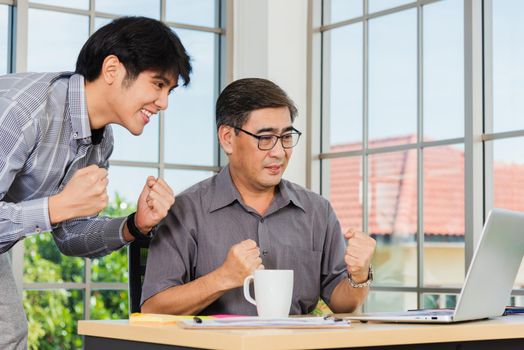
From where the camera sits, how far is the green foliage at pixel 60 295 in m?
3.87

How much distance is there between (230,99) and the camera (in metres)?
2.65

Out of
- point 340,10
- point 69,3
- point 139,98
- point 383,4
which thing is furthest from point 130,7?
point 139,98

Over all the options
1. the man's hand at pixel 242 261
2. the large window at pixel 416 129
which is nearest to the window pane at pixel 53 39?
the large window at pixel 416 129

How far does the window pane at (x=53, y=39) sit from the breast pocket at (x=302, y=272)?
5.86 ft

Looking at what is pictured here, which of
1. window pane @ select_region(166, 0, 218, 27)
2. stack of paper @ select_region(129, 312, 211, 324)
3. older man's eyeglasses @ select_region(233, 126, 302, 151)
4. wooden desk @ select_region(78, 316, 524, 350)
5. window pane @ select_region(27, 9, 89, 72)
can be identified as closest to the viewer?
wooden desk @ select_region(78, 316, 524, 350)

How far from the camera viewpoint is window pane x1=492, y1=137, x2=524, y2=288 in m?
3.36

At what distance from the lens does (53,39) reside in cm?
397

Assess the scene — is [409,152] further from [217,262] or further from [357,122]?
[217,262]

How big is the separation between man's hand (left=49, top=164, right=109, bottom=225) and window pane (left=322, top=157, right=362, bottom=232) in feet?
6.86

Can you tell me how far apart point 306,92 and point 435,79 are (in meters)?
0.77

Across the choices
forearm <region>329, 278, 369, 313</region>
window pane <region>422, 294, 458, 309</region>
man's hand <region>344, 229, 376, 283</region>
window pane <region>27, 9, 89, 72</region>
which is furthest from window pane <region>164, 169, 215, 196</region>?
man's hand <region>344, 229, 376, 283</region>

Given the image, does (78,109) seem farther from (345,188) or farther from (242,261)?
(345,188)

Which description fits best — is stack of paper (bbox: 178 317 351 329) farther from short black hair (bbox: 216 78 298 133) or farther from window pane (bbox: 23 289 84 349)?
window pane (bbox: 23 289 84 349)

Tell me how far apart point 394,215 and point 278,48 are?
3.16 ft
